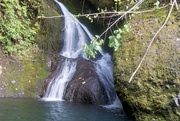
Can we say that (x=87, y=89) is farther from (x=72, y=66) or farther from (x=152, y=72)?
(x=152, y=72)

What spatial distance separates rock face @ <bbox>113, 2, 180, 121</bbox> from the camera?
3.12 metres

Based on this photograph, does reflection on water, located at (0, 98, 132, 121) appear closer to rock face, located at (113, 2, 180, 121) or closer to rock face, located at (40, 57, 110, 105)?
rock face, located at (113, 2, 180, 121)

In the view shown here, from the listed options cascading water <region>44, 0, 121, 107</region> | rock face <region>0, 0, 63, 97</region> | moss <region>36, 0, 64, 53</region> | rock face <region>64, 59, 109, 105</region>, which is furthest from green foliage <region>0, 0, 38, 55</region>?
rock face <region>64, 59, 109, 105</region>

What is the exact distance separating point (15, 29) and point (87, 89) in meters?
4.88

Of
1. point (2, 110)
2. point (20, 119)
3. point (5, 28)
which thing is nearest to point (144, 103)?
point (20, 119)

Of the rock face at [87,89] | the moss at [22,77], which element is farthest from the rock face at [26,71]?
the rock face at [87,89]

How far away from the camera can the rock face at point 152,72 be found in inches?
123

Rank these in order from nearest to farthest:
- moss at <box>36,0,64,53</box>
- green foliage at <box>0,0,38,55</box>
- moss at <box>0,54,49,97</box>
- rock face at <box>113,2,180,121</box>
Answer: rock face at <box>113,2,180,121</box> → moss at <box>0,54,49,97</box> → green foliage at <box>0,0,38,55</box> → moss at <box>36,0,64,53</box>

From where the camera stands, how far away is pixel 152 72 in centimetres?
342

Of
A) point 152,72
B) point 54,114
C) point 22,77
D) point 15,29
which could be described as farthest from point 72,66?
point 152,72

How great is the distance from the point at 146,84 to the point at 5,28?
7.00 m

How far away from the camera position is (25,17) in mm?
8578

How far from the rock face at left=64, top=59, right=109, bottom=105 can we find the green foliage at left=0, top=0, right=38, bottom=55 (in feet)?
11.3

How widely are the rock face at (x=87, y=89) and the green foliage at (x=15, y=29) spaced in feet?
11.3
